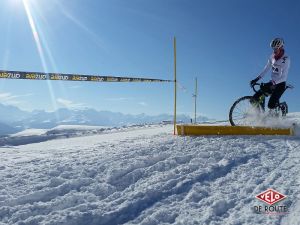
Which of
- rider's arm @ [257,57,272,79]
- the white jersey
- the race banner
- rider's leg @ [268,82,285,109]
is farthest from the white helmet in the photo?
the race banner

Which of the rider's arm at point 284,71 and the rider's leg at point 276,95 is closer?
the rider's arm at point 284,71

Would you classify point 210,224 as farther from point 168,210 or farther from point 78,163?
point 78,163

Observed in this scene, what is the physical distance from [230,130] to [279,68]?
2336 millimetres

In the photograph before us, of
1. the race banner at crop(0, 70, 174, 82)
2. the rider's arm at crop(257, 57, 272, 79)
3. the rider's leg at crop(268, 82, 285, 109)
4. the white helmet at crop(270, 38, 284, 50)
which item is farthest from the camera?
the race banner at crop(0, 70, 174, 82)

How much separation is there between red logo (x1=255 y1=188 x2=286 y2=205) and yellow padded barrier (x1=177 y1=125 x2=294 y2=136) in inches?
167

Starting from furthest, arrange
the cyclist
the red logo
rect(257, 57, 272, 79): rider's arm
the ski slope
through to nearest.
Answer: rect(257, 57, 272, 79): rider's arm, the cyclist, the red logo, the ski slope

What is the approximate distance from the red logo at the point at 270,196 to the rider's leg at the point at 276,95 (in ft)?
18.4

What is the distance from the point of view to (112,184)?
5395 millimetres

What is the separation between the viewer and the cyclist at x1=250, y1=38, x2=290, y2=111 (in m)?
9.63

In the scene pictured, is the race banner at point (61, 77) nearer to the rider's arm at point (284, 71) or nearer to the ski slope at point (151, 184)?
the ski slope at point (151, 184)

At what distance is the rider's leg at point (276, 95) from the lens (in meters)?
9.88

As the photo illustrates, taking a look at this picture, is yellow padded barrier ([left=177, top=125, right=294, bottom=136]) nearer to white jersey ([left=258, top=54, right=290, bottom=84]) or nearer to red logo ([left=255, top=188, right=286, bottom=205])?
white jersey ([left=258, top=54, right=290, bottom=84])

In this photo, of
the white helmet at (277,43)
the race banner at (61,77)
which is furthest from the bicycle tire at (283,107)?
the race banner at (61,77)

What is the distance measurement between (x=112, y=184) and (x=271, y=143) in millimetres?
4126
